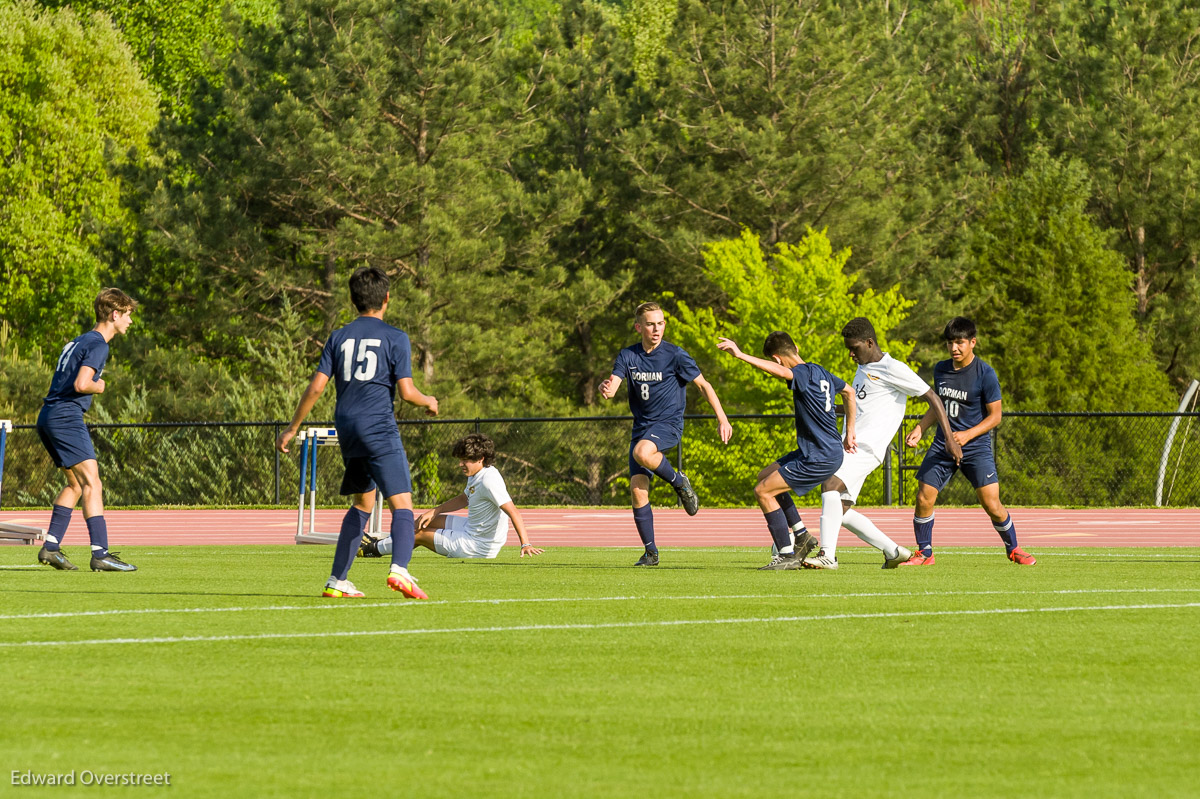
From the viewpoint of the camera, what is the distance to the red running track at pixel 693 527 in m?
18.5

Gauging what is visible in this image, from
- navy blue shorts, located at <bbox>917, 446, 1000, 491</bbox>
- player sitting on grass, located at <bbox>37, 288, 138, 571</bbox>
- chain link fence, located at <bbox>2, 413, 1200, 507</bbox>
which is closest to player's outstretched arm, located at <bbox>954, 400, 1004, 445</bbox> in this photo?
navy blue shorts, located at <bbox>917, 446, 1000, 491</bbox>

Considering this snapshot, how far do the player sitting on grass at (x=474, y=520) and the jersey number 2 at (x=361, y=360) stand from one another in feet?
12.0

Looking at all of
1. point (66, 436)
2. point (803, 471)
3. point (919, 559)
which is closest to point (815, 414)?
point (803, 471)

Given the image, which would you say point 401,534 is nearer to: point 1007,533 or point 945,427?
point 945,427

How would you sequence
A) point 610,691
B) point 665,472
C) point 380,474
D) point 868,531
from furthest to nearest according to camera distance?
point 665,472 < point 868,531 < point 380,474 < point 610,691

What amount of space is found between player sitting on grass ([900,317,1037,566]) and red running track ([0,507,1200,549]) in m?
3.51

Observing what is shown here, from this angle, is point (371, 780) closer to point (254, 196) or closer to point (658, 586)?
point (658, 586)

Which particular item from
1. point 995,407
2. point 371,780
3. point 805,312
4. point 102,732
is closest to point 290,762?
point 371,780

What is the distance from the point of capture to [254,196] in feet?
143

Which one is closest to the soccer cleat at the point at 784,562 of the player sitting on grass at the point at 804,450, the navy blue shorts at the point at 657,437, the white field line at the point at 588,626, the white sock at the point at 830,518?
the player sitting on grass at the point at 804,450

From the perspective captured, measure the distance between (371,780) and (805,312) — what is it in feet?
123

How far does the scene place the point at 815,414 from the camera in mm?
12195

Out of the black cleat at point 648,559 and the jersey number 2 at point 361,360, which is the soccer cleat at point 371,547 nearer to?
the black cleat at point 648,559

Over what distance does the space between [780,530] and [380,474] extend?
13.4ft
